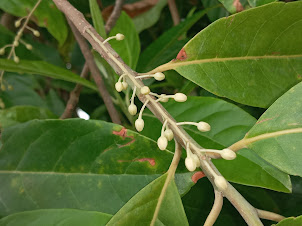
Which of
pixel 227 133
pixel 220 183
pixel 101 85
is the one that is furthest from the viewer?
pixel 101 85

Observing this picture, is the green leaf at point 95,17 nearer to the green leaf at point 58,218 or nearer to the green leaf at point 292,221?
the green leaf at point 58,218

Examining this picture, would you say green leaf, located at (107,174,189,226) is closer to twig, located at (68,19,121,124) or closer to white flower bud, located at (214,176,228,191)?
white flower bud, located at (214,176,228,191)

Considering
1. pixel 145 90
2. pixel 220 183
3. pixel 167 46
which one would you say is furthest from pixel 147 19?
pixel 220 183

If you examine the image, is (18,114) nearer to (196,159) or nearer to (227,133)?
(227,133)

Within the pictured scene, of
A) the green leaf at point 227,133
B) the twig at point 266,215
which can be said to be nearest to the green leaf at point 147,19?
the green leaf at point 227,133

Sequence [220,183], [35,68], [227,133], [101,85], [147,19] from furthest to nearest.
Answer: [147,19]
[101,85]
[35,68]
[227,133]
[220,183]

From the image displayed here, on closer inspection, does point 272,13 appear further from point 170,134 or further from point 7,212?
point 7,212
